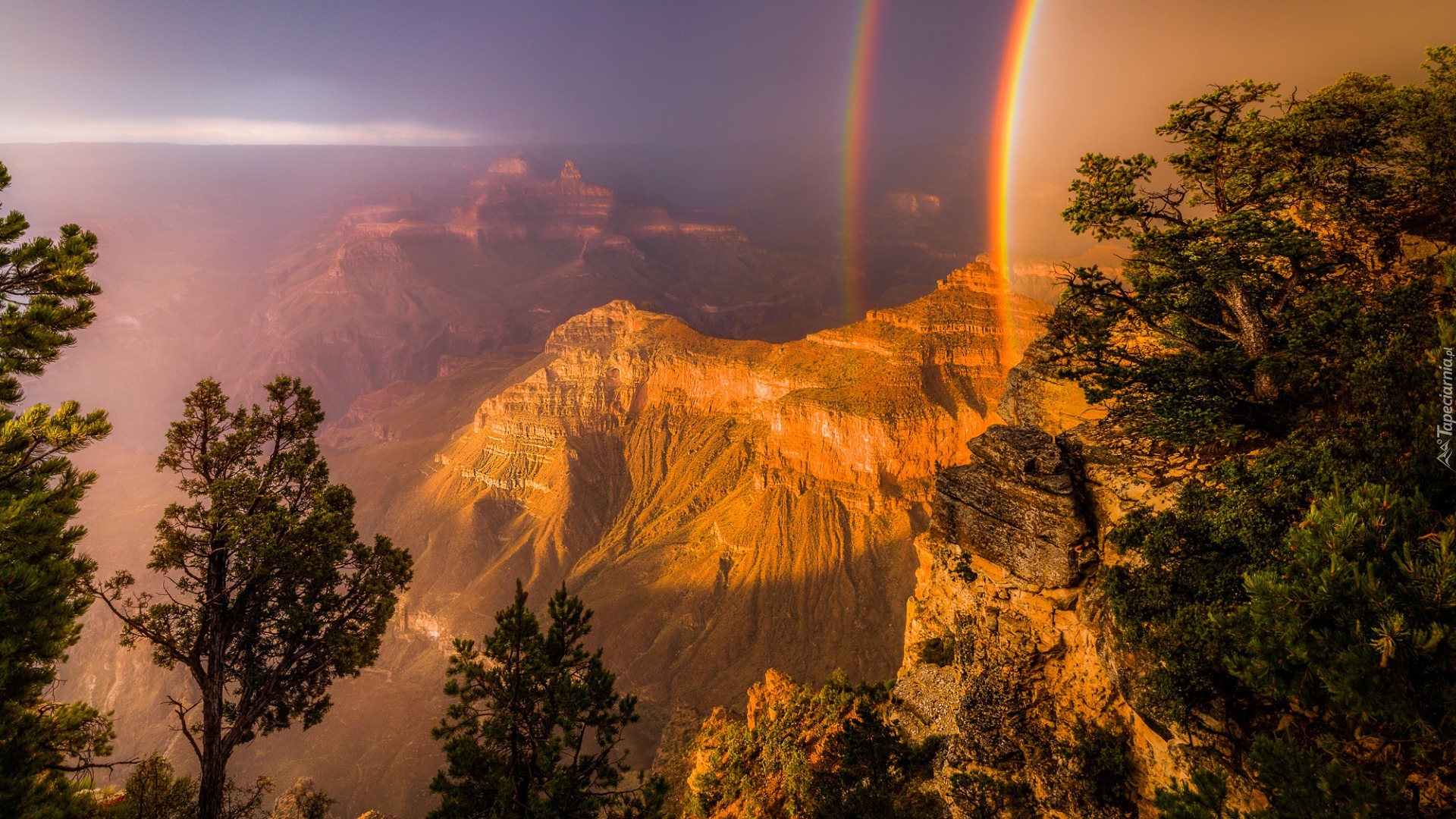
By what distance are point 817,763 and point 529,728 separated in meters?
15.7

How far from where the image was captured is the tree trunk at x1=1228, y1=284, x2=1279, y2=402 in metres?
11.3

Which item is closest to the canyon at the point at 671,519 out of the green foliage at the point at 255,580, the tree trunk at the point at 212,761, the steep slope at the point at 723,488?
the steep slope at the point at 723,488

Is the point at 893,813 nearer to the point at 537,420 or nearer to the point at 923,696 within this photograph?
the point at 923,696

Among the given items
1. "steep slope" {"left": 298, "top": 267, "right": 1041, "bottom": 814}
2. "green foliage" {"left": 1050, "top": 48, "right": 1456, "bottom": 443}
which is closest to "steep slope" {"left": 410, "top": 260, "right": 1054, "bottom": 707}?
"steep slope" {"left": 298, "top": 267, "right": 1041, "bottom": 814}

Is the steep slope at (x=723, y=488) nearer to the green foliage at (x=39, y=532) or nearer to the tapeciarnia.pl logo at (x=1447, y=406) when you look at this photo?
the tapeciarnia.pl logo at (x=1447, y=406)

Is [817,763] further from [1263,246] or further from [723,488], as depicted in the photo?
[723,488]

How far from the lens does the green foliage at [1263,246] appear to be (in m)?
10.9

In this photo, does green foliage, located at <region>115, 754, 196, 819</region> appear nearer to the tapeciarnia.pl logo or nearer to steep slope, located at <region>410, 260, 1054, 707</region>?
the tapeciarnia.pl logo

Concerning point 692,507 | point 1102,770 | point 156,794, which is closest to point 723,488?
point 692,507

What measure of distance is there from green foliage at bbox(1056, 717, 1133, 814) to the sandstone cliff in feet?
0.19

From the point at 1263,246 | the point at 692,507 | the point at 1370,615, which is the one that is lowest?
the point at 692,507

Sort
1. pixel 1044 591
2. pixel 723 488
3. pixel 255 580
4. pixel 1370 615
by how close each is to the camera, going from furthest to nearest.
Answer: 1. pixel 723 488
2. pixel 1044 591
3. pixel 255 580
4. pixel 1370 615

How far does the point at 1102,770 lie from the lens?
13.4 m

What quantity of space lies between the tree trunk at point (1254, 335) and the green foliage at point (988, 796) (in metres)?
11.8
